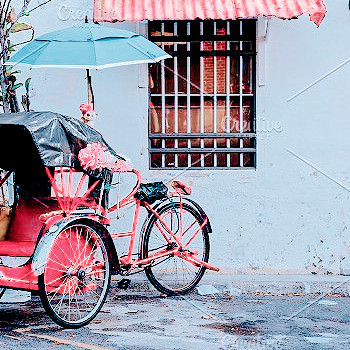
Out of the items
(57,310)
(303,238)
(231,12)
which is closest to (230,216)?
(303,238)

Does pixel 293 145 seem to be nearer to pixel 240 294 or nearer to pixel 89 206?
pixel 240 294

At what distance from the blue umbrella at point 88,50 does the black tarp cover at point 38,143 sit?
894 millimetres

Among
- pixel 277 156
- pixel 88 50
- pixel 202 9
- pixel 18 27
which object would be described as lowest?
pixel 277 156

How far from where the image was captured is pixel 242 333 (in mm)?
7129

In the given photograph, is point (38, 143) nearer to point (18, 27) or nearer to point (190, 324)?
point (190, 324)

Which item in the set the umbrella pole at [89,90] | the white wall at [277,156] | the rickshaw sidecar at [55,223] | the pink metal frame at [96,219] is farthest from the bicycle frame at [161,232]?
the umbrella pole at [89,90]

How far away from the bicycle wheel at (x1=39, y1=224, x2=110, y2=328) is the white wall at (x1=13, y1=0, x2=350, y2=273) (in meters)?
2.49

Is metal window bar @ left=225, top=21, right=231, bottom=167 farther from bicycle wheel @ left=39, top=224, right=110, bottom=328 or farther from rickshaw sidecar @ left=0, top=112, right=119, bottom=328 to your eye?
bicycle wheel @ left=39, top=224, right=110, bottom=328

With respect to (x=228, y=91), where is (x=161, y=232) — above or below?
below

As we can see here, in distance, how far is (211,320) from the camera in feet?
25.0

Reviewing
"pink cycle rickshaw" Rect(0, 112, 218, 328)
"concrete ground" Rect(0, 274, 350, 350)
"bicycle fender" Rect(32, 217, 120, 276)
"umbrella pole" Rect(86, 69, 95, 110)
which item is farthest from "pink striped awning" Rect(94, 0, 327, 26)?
"concrete ground" Rect(0, 274, 350, 350)

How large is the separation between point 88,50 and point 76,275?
7.54ft

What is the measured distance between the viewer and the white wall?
9812 millimetres

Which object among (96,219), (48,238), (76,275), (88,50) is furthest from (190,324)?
(88,50)
